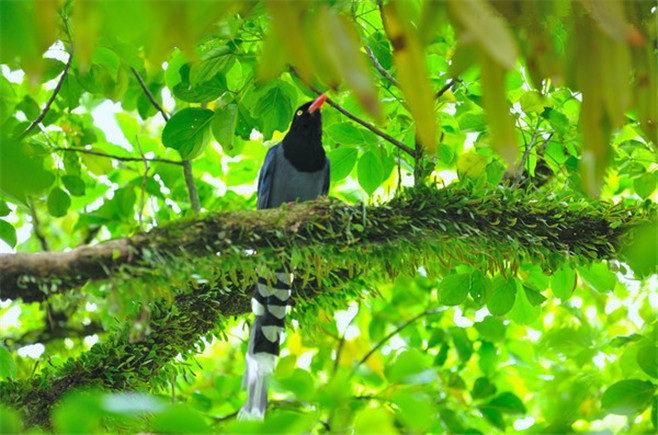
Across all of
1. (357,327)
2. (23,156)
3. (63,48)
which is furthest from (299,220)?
(357,327)

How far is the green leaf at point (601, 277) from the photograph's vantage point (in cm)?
232

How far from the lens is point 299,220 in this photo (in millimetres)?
1637

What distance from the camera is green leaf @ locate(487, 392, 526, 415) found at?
8.09 feet

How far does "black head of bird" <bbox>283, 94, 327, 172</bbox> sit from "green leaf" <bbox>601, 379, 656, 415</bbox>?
1.98 meters

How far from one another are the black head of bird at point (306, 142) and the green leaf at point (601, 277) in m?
1.63

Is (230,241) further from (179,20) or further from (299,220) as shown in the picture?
(179,20)

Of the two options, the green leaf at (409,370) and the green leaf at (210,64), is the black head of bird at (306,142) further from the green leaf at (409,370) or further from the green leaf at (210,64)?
the green leaf at (409,370)

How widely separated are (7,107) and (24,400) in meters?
1.76

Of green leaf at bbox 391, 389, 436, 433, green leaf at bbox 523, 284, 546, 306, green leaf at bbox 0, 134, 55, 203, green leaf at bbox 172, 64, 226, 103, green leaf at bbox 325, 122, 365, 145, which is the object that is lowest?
green leaf at bbox 391, 389, 436, 433

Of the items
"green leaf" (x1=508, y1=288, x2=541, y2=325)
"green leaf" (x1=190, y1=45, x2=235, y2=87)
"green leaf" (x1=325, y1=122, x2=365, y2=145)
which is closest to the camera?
"green leaf" (x1=190, y1=45, x2=235, y2=87)

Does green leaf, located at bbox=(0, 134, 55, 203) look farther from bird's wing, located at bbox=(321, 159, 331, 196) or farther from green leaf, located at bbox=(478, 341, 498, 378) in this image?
green leaf, located at bbox=(478, 341, 498, 378)

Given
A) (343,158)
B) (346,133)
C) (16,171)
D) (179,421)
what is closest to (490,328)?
(343,158)

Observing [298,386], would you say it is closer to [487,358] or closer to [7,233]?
[7,233]

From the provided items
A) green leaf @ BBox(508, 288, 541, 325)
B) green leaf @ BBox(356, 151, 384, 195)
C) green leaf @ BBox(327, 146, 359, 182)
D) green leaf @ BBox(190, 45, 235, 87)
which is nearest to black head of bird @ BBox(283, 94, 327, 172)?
green leaf @ BBox(327, 146, 359, 182)
